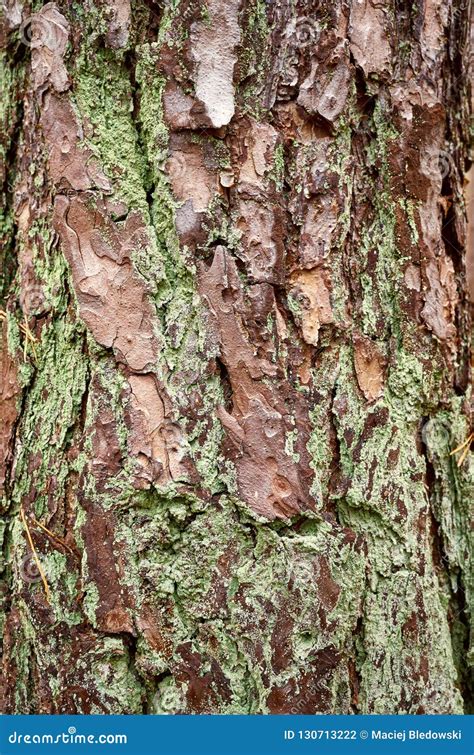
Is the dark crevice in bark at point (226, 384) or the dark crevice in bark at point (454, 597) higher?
the dark crevice in bark at point (226, 384)

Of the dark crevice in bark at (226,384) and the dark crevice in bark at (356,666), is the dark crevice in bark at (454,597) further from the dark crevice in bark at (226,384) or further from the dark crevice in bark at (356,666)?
the dark crevice in bark at (226,384)

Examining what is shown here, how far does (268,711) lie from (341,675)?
0.42ft

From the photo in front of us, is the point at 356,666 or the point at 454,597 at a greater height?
the point at 454,597

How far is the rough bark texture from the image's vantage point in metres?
1.03

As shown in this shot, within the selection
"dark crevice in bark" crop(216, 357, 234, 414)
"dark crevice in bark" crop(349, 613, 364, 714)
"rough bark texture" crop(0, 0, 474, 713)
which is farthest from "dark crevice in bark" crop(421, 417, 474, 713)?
"dark crevice in bark" crop(216, 357, 234, 414)

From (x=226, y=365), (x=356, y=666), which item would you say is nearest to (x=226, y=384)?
(x=226, y=365)

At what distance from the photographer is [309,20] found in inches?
41.4

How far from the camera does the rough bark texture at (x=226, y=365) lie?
1031 millimetres

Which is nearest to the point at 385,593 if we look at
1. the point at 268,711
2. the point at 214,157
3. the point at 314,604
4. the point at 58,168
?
the point at 314,604

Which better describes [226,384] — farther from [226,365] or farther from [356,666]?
[356,666]

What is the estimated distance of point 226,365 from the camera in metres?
1.04

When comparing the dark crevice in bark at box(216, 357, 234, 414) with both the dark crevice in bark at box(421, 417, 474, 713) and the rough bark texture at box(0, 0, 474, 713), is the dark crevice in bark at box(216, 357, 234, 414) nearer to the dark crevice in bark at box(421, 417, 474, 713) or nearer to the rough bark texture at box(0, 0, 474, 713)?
the rough bark texture at box(0, 0, 474, 713)

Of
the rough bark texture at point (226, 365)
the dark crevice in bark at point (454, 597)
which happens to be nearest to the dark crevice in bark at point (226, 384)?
the rough bark texture at point (226, 365)

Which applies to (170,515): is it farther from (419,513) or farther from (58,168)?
(58,168)
